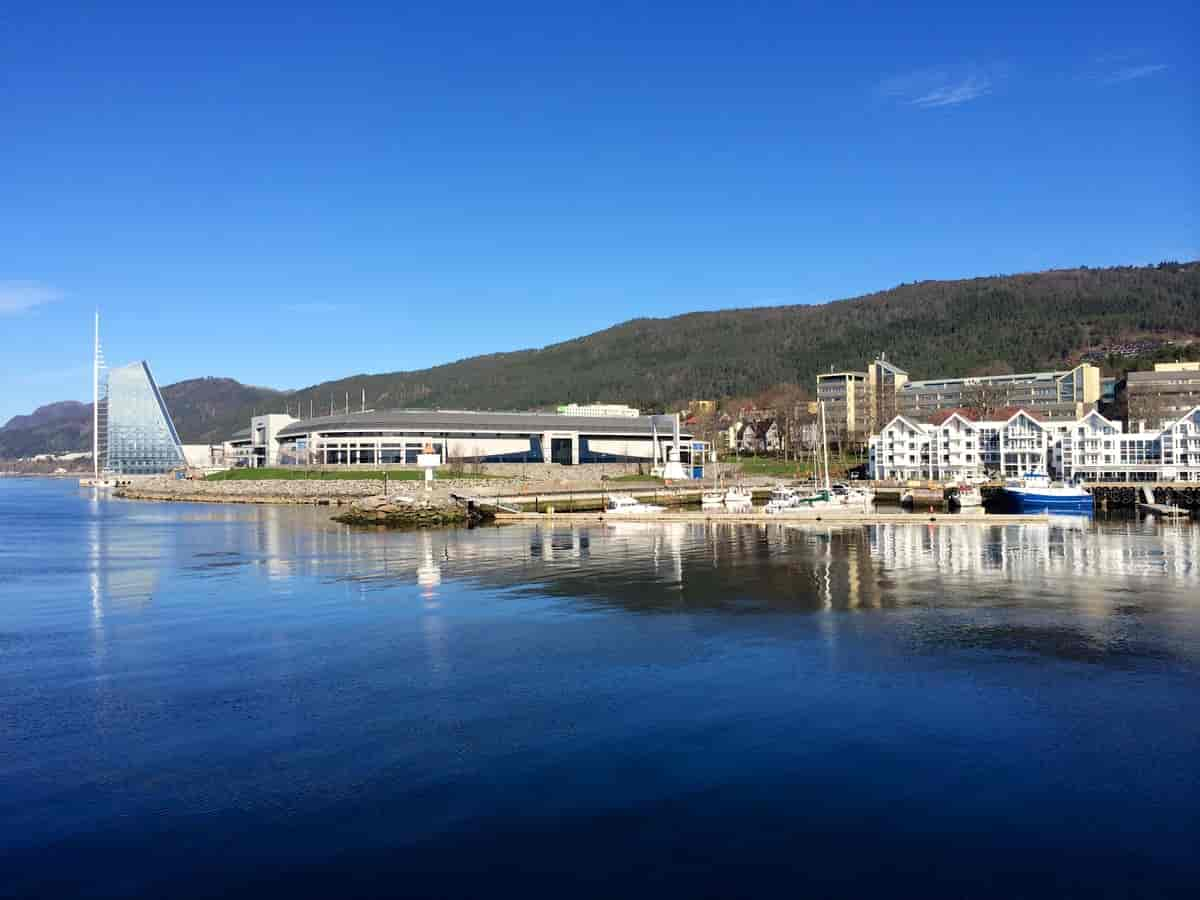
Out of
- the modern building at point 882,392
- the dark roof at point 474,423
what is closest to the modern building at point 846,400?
the modern building at point 882,392

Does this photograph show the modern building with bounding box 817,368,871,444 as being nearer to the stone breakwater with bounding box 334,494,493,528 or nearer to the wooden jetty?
the wooden jetty

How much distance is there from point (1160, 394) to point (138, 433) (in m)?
145

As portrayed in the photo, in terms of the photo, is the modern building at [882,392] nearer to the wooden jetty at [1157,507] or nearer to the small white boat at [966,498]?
the wooden jetty at [1157,507]

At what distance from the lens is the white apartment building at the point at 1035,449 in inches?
3167

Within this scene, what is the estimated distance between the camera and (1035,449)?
8550 cm

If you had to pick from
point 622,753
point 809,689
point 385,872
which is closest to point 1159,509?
point 809,689

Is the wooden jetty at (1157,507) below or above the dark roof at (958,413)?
below

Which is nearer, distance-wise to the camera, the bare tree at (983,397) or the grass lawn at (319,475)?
the grass lawn at (319,475)

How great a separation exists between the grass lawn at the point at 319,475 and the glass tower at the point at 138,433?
46.5 meters

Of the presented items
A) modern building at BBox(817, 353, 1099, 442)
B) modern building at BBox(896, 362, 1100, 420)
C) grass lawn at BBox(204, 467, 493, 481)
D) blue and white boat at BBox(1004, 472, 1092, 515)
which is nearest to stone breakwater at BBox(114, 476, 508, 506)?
grass lawn at BBox(204, 467, 493, 481)

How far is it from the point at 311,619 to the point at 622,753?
1432 centimetres

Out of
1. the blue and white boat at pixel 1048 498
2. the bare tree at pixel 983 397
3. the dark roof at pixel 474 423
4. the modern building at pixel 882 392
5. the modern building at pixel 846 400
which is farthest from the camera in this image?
the modern building at pixel 846 400

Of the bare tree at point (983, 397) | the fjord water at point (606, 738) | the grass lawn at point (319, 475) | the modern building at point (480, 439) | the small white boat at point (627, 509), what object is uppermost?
the bare tree at point (983, 397)

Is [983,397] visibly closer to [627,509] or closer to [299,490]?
[627,509]
